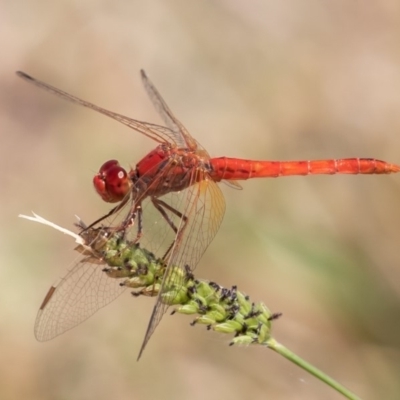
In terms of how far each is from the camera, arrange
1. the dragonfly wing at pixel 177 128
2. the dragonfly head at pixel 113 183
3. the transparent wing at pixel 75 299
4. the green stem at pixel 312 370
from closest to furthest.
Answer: the green stem at pixel 312 370, the transparent wing at pixel 75 299, the dragonfly head at pixel 113 183, the dragonfly wing at pixel 177 128

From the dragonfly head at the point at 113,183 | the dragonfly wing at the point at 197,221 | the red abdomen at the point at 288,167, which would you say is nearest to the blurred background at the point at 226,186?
the red abdomen at the point at 288,167

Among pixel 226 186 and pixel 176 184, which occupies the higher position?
pixel 226 186

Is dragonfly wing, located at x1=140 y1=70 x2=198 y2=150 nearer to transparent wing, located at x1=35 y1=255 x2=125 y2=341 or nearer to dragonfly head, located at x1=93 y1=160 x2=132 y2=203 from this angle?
dragonfly head, located at x1=93 y1=160 x2=132 y2=203

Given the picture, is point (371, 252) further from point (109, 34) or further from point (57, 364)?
point (109, 34)

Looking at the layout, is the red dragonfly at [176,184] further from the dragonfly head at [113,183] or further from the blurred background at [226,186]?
the blurred background at [226,186]

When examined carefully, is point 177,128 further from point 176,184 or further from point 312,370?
point 312,370

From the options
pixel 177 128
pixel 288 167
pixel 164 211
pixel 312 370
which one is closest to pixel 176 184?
pixel 164 211

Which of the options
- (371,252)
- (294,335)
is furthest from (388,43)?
(294,335)
